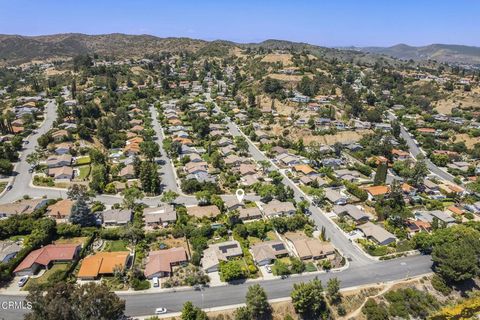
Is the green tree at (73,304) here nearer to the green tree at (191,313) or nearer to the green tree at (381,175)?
the green tree at (191,313)

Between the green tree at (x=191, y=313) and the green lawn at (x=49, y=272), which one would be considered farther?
the green lawn at (x=49, y=272)

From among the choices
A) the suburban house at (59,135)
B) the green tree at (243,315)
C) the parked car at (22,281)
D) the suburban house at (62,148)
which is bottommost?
the green tree at (243,315)

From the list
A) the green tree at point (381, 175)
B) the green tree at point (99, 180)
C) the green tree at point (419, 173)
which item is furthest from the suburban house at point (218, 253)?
the green tree at point (419, 173)

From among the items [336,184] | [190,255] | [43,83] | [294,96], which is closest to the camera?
[190,255]

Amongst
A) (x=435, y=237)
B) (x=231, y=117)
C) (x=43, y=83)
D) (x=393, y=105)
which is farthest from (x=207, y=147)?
(x=43, y=83)

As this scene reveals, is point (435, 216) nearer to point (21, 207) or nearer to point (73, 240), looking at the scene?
point (73, 240)

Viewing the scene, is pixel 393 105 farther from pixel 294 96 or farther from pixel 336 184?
pixel 336 184

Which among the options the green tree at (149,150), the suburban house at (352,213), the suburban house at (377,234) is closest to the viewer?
the suburban house at (377,234)

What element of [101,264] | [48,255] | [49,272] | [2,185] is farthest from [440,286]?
[2,185]
